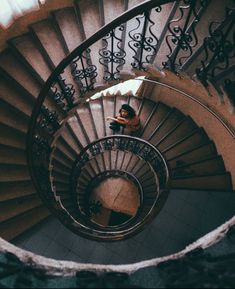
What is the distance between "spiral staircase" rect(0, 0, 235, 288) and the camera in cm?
617

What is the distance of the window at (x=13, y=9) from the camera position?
21.9ft

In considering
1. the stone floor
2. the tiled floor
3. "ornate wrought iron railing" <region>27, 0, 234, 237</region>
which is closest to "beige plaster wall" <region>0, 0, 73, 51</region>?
"ornate wrought iron railing" <region>27, 0, 234, 237</region>

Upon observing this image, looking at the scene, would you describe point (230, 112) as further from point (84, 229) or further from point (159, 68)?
point (84, 229)

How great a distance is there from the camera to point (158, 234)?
930 centimetres

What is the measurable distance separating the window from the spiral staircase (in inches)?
14.7

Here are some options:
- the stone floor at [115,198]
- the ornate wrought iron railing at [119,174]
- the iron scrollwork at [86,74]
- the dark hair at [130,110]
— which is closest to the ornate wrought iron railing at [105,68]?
the iron scrollwork at [86,74]

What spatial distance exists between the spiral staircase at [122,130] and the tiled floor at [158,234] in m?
0.03

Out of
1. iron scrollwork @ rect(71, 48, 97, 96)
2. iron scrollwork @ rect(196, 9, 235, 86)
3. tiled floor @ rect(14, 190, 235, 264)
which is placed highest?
iron scrollwork @ rect(196, 9, 235, 86)

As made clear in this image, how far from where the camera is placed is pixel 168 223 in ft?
30.7

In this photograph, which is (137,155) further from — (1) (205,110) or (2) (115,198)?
(1) (205,110)

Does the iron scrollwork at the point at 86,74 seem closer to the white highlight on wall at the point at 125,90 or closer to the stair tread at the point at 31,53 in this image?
the stair tread at the point at 31,53

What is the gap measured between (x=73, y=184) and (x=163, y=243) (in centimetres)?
288

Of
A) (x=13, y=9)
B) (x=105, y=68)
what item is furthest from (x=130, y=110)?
(x=13, y=9)

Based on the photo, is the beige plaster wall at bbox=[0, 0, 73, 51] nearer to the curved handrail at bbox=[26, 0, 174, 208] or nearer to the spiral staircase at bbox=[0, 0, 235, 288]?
the spiral staircase at bbox=[0, 0, 235, 288]
